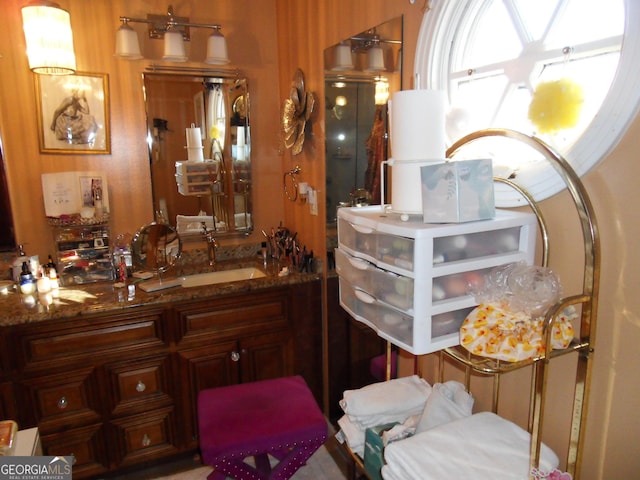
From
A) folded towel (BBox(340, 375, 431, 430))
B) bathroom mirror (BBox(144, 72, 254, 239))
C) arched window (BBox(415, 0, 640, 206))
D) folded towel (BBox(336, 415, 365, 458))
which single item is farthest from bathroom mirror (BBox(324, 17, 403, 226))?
folded towel (BBox(336, 415, 365, 458))

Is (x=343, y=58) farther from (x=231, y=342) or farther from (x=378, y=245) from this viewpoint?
(x=231, y=342)

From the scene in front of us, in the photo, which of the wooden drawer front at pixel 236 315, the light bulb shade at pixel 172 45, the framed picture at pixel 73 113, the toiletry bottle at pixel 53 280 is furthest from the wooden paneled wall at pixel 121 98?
the wooden drawer front at pixel 236 315

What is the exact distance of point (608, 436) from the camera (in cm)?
101

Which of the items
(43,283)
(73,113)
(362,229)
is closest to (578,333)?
(362,229)

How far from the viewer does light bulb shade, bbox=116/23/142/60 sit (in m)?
2.19

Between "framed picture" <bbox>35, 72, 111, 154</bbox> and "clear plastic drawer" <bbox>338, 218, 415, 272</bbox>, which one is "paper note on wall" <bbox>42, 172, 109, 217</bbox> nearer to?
"framed picture" <bbox>35, 72, 111, 154</bbox>

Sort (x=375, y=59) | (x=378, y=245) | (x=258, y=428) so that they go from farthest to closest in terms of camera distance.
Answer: (x=375, y=59) → (x=258, y=428) → (x=378, y=245)

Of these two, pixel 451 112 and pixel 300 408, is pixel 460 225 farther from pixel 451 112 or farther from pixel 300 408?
pixel 300 408

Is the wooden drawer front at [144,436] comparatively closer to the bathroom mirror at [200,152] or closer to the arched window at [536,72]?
the bathroom mirror at [200,152]

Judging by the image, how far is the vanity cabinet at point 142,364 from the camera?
1.87 m

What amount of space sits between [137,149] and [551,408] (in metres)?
2.29

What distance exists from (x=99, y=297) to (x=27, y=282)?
1.22ft

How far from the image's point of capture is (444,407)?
4.09 feet

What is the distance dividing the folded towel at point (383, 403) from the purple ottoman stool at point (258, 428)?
0.23m
